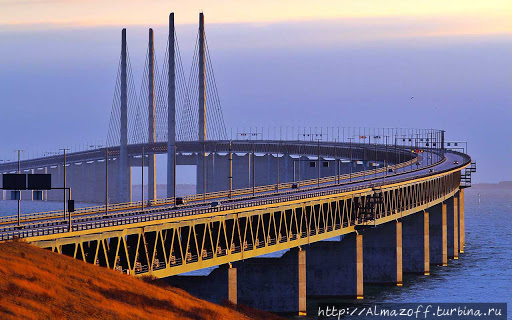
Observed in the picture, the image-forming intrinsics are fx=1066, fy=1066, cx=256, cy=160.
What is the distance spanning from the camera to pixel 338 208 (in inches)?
4272

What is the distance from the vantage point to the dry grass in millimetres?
47438

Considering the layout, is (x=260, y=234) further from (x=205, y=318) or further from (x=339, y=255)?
(x=205, y=318)

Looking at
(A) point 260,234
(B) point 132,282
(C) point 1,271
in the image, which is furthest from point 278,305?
(C) point 1,271

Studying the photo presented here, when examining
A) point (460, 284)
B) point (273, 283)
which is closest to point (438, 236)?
point (460, 284)

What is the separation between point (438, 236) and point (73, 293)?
98.7m

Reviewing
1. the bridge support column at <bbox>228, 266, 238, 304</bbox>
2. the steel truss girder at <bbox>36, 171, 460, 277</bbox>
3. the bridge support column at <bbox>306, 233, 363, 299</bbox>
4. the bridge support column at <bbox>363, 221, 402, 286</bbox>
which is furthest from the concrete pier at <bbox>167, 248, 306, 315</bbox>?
the bridge support column at <bbox>363, 221, 402, 286</bbox>

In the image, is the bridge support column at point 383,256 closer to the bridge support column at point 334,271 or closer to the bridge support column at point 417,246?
the bridge support column at point 417,246

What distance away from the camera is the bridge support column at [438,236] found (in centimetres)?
14175

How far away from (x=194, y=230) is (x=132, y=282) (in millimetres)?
16429

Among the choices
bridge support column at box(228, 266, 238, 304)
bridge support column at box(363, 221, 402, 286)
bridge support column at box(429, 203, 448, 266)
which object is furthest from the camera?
bridge support column at box(429, 203, 448, 266)

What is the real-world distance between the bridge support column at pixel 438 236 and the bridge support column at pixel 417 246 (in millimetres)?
7666

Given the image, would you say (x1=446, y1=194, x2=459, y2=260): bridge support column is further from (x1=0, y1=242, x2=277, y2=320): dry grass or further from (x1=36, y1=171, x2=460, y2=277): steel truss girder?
(x1=0, y1=242, x2=277, y2=320): dry grass

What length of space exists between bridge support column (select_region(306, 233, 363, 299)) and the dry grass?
41198 millimetres

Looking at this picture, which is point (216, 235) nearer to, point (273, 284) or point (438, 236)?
point (273, 284)
